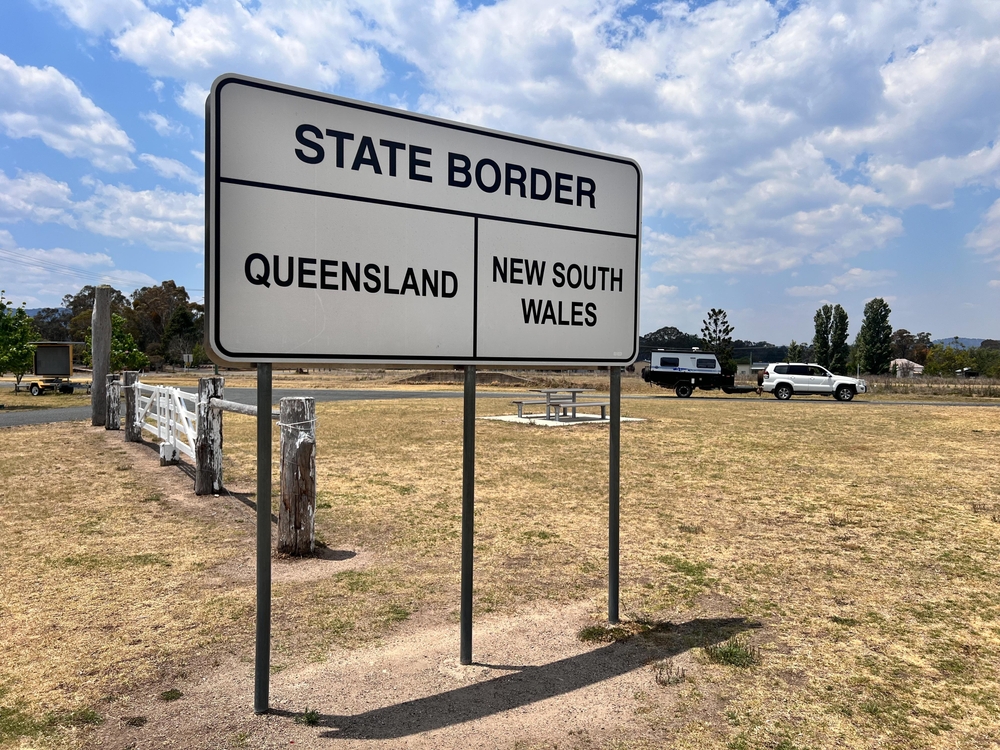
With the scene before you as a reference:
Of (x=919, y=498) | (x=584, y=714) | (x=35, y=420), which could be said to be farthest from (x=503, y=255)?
(x=35, y=420)

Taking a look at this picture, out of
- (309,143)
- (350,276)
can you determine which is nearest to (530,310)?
(350,276)

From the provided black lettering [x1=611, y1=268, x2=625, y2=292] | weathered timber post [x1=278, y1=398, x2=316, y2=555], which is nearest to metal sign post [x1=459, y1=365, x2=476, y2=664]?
black lettering [x1=611, y1=268, x2=625, y2=292]

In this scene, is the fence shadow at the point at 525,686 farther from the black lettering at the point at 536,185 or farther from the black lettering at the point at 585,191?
the black lettering at the point at 536,185

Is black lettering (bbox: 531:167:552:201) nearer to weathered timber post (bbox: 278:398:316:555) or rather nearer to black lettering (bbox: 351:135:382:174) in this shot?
black lettering (bbox: 351:135:382:174)

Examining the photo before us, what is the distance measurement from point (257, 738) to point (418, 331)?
1.93 meters

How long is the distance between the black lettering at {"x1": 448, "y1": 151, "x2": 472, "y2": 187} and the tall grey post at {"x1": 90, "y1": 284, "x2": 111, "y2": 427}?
14.1 m

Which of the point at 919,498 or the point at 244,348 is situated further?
the point at 919,498

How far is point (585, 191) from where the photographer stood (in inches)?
159

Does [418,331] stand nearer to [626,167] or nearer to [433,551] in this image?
[626,167]

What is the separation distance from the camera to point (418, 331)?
3.38 m

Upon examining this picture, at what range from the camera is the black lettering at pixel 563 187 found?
391 centimetres

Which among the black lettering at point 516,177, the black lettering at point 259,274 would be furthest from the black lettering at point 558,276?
the black lettering at point 259,274

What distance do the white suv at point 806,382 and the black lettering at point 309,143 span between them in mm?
29329

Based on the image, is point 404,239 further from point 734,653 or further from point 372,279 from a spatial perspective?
point 734,653
